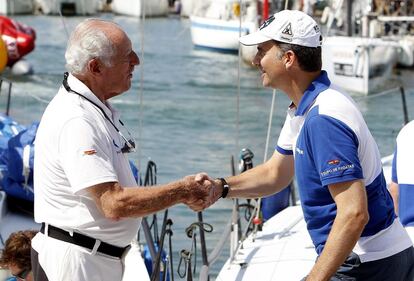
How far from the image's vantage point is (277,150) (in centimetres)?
393

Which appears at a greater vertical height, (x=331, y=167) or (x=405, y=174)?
(x=331, y=167)

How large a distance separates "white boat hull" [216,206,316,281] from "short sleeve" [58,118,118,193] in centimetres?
177

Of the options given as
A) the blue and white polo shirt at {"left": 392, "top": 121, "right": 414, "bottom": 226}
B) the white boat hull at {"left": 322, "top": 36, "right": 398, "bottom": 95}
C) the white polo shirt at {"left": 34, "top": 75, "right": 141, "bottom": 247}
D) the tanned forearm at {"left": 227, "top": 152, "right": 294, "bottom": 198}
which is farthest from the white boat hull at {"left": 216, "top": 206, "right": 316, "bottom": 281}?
the white boat hull at {"left": 322, "top": 36, "right": 398, "bottom": 95}

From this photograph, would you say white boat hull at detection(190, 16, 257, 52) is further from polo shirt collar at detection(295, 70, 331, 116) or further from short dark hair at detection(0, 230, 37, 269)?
polo shirt collar at detection(295, 70, 331, 116)

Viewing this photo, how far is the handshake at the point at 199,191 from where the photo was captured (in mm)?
3527

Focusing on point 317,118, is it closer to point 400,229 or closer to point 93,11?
point 400,229

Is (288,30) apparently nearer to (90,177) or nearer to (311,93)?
(311,93)

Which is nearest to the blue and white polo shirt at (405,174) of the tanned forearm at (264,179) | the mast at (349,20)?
the tanned forearm at (264,179)

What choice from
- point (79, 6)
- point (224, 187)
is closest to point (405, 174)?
point (224, 187)

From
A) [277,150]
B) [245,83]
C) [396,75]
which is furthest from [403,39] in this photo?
[277,150]

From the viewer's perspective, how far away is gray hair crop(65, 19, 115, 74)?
3.48m

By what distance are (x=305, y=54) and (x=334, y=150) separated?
379mm

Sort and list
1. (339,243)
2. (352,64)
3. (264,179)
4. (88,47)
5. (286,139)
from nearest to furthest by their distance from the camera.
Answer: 1. (339,243)
2. (88,47)
3. (286,139)
4. (264,179)
5. (352,64)

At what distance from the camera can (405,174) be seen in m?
4.55
